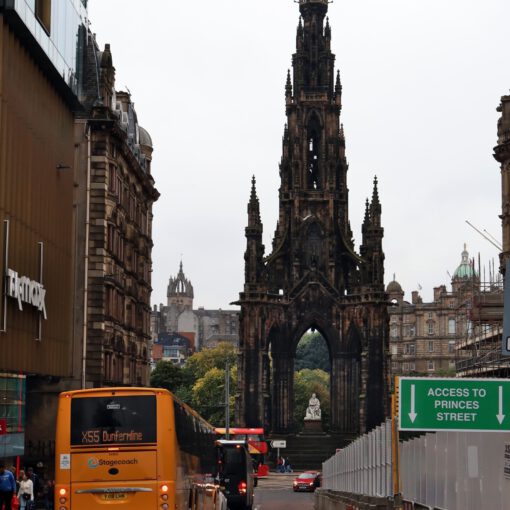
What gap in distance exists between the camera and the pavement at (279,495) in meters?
64.9

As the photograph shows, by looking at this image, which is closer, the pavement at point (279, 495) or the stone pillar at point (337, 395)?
the pavement at point (279, 495)

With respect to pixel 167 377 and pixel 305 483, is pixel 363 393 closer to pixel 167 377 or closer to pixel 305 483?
pixel 305 483

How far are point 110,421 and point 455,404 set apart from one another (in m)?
8.99

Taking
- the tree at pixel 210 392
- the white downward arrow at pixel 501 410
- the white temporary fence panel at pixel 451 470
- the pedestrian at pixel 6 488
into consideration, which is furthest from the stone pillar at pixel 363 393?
the white downward arrow at pixel 501 410

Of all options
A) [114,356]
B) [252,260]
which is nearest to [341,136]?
[252,260]

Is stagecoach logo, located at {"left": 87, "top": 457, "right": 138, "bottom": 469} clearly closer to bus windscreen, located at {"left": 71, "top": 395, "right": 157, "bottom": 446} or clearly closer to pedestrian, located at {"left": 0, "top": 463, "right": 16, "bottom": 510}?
bus windscreen, located at {"left": 71, "top": 395, "right": 157, "bottom": 446}

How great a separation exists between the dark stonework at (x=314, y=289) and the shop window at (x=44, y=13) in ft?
202

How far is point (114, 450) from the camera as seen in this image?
27672 mm

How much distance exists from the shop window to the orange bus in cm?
2740

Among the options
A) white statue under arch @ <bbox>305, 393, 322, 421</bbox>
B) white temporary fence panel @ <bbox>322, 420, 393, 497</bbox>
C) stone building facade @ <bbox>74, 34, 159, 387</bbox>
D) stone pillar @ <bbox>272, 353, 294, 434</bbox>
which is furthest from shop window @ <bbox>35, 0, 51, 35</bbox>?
white statue under arch @ <bbox>305, 393, 322, 421</bbox>

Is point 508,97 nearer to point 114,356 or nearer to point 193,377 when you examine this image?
point 114,356

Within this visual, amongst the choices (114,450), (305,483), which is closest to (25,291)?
(114,450)

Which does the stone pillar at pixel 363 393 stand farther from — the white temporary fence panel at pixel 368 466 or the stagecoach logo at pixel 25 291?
the stagecoach logo at pixel 25 291

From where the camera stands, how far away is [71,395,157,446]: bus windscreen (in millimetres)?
27562
